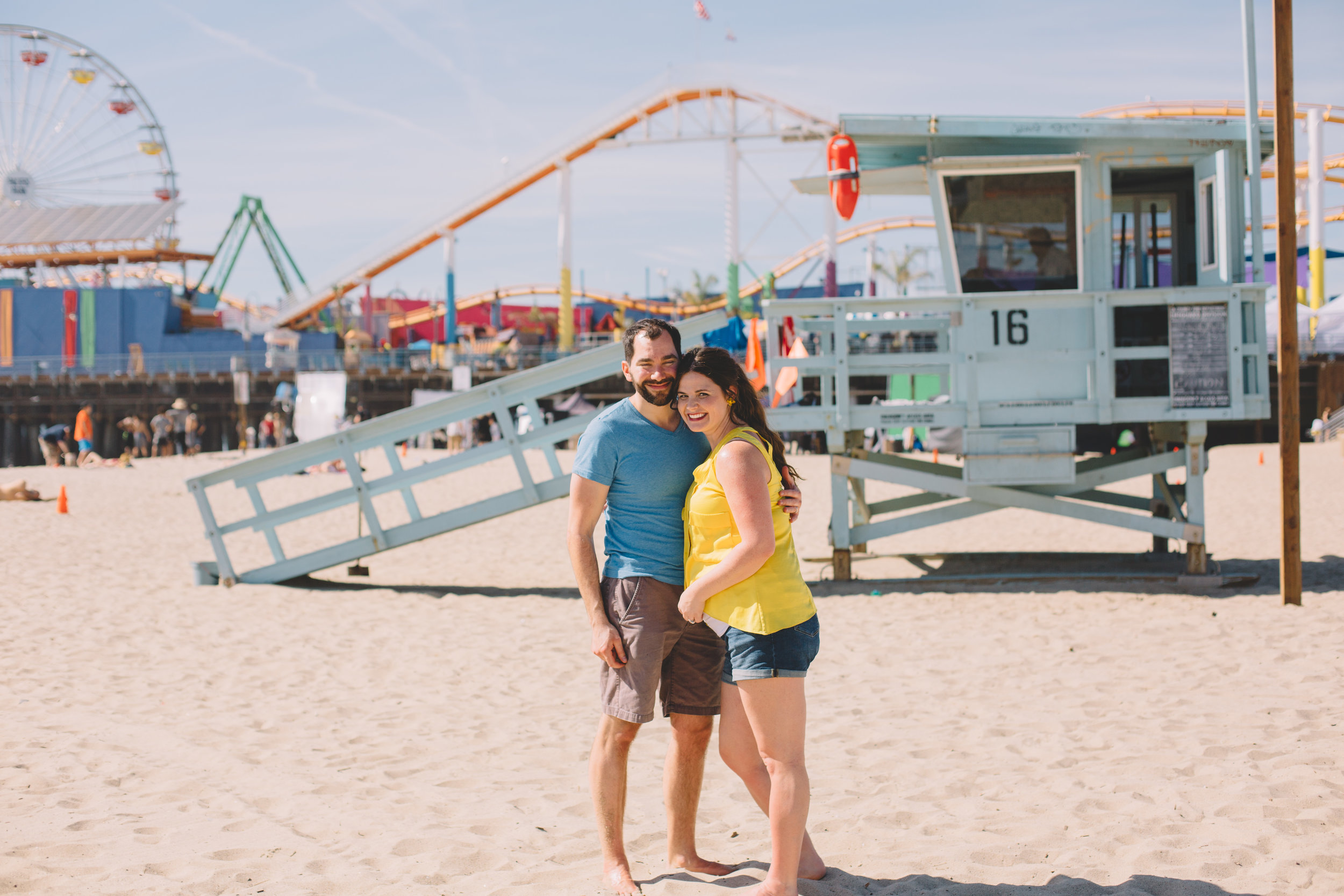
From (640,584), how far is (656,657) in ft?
0.71

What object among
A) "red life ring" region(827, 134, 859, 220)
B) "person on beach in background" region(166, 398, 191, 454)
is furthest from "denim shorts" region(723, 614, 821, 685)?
"person on beach in background" region(166, 398, 191, 454)

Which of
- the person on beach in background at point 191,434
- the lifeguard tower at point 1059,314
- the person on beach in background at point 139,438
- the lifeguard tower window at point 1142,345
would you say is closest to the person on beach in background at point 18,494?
the lifeguard tower at point 1059,314

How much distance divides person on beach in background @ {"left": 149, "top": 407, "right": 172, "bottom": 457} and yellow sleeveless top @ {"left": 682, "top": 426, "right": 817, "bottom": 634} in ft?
109

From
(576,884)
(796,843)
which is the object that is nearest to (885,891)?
(796,843)

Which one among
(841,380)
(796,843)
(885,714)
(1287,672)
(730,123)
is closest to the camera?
(796,843)

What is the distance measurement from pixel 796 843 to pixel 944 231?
22.6 ft

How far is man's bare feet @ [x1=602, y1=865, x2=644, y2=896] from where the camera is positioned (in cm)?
299

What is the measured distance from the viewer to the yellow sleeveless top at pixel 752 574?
278cm

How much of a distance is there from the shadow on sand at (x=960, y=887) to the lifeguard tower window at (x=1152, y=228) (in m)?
6.51

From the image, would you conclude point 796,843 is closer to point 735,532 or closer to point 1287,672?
point 735,532

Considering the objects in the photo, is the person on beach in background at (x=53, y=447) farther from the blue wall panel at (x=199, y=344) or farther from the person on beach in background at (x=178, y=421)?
the blue wall panel at (x=199, y=344)

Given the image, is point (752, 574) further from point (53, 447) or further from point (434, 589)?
point (53, 447)

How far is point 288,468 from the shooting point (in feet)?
28.6

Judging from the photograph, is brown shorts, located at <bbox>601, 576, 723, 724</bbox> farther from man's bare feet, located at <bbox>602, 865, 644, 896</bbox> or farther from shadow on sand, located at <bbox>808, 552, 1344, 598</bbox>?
shadow on sand, located at <bbox>808, 552, 1344, 598</bbox>
